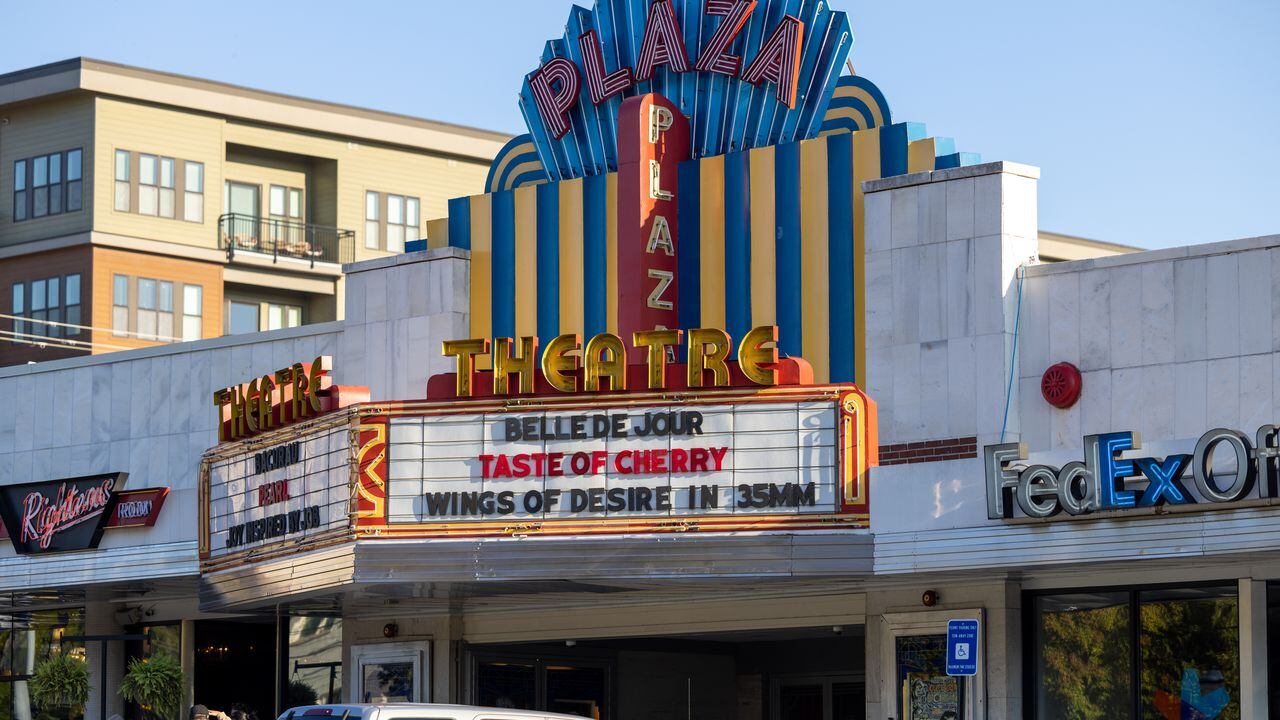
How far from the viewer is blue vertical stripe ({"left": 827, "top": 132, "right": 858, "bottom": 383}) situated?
24141 mm

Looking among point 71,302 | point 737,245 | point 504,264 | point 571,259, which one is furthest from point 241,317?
point 737,245

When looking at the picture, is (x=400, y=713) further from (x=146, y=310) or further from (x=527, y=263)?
(x=146, y=310)

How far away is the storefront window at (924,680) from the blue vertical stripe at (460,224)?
8.68 metres

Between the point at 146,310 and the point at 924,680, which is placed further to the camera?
the point at 146,310

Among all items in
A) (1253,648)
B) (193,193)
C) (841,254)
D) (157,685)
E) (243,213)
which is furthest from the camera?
(243,213)

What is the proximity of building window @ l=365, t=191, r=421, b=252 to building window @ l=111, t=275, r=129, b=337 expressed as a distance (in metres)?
8.23

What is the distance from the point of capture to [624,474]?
2306 cm

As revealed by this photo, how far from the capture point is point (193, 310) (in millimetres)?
56844

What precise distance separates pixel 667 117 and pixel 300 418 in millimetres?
6169

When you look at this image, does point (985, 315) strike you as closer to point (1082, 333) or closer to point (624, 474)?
point (1082, 333)

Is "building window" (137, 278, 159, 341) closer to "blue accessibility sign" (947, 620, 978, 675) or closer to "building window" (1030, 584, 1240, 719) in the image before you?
"building window" (1030, 584, 1240, 719)

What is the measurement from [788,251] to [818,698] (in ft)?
31.4

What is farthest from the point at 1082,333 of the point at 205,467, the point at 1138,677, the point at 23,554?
the point at 23,554

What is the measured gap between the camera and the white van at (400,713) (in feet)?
58.0
